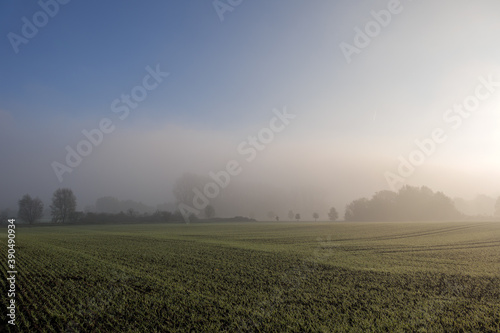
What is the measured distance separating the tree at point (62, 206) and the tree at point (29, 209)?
539 centimetres

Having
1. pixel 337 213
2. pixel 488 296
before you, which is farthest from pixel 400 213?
pixel 488 296

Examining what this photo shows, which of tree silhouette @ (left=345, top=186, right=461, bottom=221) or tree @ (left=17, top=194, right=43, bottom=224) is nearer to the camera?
tree @ (left=17, top=194, right=43, bottom=224)

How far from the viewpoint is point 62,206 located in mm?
118562

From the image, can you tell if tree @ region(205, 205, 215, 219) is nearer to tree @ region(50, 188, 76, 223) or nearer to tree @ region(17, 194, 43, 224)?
tree @ region(50, 188, 76, 223)

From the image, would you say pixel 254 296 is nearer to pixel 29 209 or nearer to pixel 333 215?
Answer: pixel 29 209

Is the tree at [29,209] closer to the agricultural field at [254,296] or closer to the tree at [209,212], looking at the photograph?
the tree at [209,212]

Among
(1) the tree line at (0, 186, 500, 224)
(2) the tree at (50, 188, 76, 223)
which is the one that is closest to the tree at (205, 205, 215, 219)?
(1) the tree line at (0, 186, 500, 224)

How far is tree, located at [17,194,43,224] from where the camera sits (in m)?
114

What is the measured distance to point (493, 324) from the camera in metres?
11.4

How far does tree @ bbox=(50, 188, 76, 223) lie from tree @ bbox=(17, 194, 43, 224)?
5.39 meters

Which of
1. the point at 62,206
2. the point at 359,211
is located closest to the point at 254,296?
the point at 62,206

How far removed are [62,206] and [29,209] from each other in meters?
11.6

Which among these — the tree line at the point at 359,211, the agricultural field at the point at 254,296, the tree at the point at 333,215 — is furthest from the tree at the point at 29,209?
the tree at the point at 333,215

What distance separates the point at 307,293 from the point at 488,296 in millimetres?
9209
